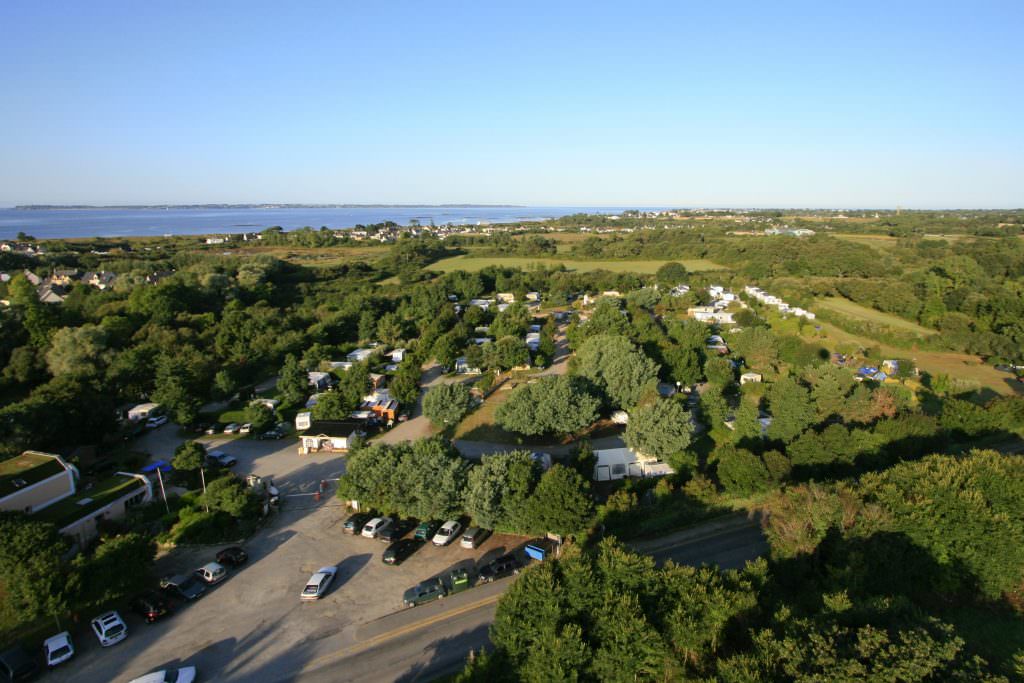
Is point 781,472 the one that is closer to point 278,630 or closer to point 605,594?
point 605,594

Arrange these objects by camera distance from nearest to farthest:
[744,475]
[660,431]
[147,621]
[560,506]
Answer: [147,621], [560,506], [744,475], [660,431]

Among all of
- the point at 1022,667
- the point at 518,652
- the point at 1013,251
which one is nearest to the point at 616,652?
the point at 518,652

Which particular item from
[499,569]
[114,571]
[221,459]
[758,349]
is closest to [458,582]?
[499,569]

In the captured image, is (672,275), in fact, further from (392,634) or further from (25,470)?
(25,470)

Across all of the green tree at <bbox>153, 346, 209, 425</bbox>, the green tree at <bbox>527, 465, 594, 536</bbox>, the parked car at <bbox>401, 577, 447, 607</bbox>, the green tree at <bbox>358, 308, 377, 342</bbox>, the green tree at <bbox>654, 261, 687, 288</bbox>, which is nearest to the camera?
the parked car at <bbox>401, 577, 447, 607</bbox>

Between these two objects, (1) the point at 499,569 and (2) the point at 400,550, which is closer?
(1) the point at 499,569

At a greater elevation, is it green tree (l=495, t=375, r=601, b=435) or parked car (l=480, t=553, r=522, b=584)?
green tree (l=495, t=375, r=601, b=435)

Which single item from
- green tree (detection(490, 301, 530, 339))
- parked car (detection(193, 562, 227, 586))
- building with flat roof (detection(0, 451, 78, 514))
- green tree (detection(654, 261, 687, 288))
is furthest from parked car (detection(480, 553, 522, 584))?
green tree (detection(654, 261, 687, 288))

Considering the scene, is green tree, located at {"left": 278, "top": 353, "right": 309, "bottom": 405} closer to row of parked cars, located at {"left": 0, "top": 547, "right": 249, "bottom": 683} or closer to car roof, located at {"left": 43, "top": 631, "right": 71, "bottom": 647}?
row of parked cars, located at {"left": 0, "top": 547, "right": 249, "bottom": 683}

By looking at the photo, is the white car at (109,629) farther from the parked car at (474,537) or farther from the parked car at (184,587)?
the parked car at (474,537)
